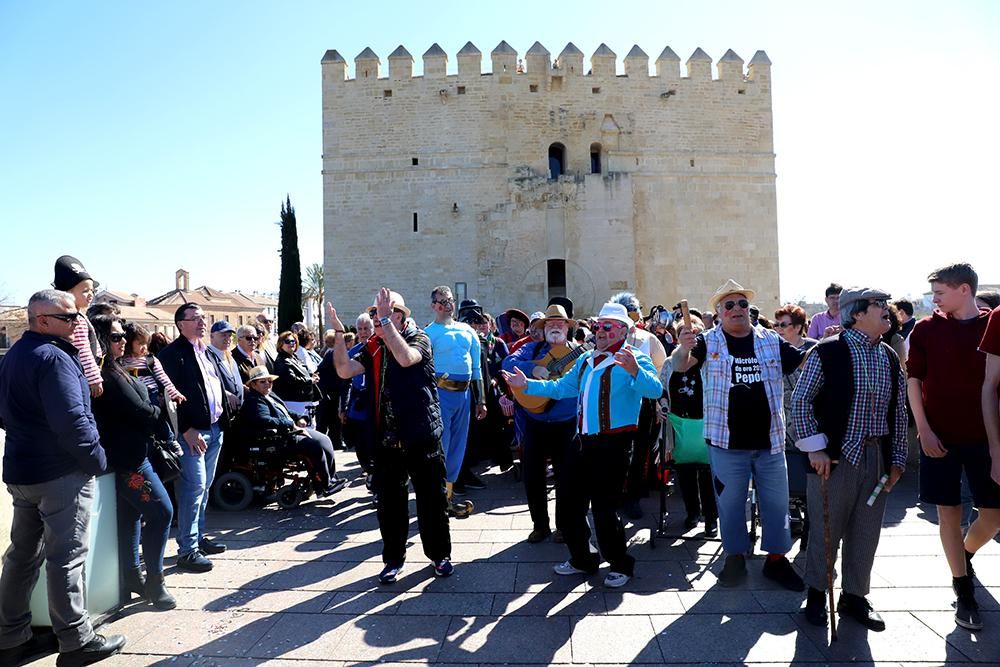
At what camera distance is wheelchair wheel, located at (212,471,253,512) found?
225 inches

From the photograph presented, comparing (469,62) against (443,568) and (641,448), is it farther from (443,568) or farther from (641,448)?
(443,568)

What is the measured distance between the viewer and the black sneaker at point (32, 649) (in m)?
3.03

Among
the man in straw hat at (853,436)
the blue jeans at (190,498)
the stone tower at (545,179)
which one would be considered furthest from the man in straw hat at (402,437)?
the stone tower at (545,179)

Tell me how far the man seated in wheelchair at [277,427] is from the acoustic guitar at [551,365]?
247cm

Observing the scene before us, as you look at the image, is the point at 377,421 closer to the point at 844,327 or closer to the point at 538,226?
the point at 844,327

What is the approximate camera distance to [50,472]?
2.94 meters

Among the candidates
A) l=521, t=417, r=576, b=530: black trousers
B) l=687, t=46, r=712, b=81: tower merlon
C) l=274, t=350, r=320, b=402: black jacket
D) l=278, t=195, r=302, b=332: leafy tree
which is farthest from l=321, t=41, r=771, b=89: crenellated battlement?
l=521, t=417, r=576, b=530: black trousers

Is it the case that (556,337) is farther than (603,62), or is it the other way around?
(603,62)

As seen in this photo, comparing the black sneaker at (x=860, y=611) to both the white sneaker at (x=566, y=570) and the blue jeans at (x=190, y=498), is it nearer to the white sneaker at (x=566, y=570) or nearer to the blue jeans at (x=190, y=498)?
the white sneaker at (x=566, y=570)

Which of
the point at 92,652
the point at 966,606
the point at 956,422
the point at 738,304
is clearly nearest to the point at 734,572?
the point at 966,606

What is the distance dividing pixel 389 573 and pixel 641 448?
88.7 inches

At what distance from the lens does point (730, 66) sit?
2361 centimetres

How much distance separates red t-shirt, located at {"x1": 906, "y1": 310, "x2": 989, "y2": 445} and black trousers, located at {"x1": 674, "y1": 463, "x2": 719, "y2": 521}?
154cm

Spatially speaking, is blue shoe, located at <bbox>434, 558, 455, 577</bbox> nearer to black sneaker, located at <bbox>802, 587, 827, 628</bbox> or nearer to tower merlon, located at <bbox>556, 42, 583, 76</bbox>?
black sneaker, located at <bbox>802, 587, 827, 628</bbox>
